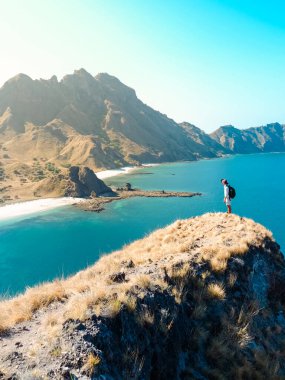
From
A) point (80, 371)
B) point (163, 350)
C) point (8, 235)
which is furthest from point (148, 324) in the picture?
point (8, 235)

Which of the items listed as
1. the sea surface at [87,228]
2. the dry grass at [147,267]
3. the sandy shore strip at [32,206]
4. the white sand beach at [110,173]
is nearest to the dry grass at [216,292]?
the dry grass at [147,267]

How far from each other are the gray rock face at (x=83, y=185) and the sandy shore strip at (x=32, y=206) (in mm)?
4512

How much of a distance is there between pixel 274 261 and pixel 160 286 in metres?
10.9

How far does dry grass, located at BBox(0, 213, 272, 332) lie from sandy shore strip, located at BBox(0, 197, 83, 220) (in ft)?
243

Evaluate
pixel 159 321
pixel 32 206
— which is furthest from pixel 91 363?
pixel 32 206

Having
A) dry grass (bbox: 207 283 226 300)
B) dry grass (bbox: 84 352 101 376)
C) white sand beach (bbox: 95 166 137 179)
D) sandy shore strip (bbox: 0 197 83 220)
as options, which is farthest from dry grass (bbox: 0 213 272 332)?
white sand beach (bbox: 95 166 137 179)

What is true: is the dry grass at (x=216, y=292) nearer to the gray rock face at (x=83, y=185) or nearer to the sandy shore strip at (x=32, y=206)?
the sandy shore strip at (x=32, y=206)

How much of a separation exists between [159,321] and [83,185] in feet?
345

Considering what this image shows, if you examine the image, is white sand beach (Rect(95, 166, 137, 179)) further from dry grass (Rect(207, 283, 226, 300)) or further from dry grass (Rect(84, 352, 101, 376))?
dry grass (Rect(84, 352, 101, 376))

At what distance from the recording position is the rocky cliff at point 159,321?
24.7 feet

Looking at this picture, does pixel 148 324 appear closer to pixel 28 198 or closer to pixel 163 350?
→ pixel 163 350

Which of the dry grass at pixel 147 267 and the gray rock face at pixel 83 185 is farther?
the gray rock face at pixel 83 185

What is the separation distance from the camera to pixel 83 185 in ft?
369

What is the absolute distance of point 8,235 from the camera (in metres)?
69.7
